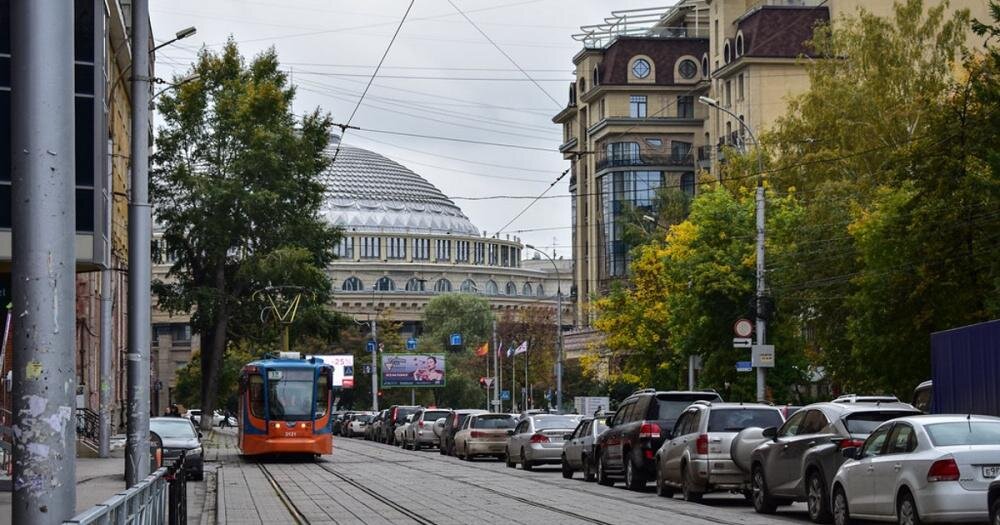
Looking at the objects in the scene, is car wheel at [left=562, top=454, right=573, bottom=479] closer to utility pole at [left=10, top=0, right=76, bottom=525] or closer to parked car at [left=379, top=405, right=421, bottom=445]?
utility pole at [left=10, top=0, right=76, bottom=525]

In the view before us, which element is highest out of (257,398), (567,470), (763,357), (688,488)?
(763,357)

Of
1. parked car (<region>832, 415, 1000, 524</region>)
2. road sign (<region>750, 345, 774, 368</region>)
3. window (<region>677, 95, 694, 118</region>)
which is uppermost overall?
window (<region>677, 95, 694, 118</region>)

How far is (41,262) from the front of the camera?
8.36m

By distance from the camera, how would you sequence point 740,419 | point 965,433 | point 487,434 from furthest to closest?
point 487,434 < point 740,419 < point 965,433

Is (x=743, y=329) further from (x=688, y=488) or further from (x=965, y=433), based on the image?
(x=965, y=433)

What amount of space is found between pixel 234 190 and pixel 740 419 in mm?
47134

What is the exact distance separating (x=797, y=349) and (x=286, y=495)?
2540 centimetres

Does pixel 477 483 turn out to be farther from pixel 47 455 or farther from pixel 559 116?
pixel 559 116

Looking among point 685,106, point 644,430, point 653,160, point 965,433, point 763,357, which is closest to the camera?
point 965,433

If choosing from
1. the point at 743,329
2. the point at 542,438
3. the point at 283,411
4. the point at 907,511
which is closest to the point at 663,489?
the point at 907,511

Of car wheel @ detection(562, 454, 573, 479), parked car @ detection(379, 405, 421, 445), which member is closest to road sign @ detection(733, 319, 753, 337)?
car wheel @ detection(562, 454, 573, 479)

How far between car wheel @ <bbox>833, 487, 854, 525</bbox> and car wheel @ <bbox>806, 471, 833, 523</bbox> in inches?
32.3

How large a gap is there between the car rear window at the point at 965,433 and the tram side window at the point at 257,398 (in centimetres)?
3213

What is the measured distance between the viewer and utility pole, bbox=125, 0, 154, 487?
21359 mm
